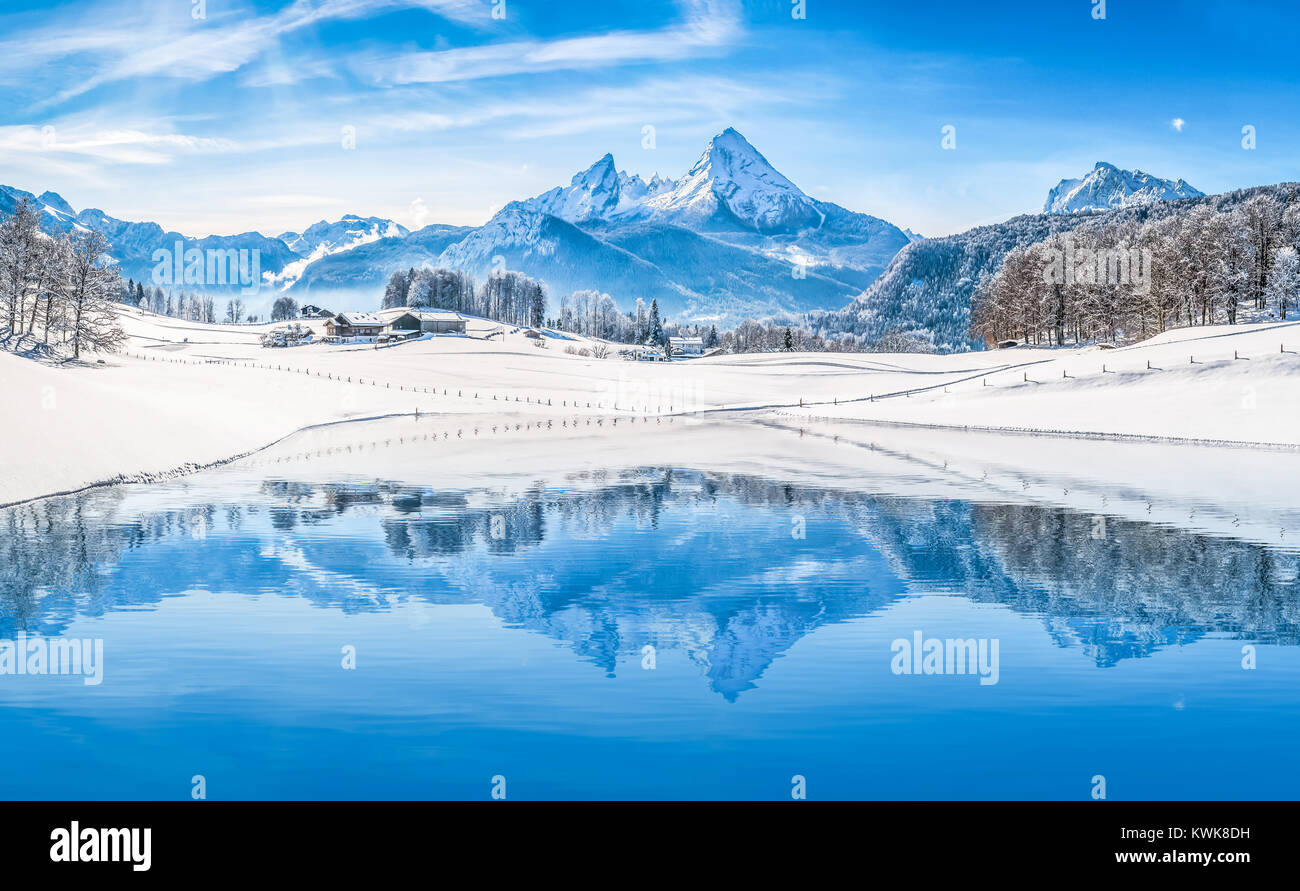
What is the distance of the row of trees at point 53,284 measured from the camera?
101 meters

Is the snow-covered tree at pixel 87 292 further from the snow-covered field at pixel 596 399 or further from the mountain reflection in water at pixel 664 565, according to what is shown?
the mountain reflection in water at pixel 664 565

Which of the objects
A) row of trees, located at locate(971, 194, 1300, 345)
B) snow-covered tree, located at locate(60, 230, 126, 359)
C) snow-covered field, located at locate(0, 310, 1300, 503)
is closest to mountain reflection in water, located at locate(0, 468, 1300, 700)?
snow-covered field, located at locate(0, 310, 1300, 503)

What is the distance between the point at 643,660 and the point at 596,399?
9606cm

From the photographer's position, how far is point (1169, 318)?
133875 mm

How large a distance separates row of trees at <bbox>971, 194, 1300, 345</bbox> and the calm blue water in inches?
4212

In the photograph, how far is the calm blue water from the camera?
13078mm

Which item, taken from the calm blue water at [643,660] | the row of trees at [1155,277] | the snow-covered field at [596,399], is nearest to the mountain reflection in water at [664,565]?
the calm blue water at [643,660]

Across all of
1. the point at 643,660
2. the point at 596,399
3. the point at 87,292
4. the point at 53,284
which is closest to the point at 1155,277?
the point at 596,399

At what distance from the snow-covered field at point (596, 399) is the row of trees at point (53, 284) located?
6.00 metres

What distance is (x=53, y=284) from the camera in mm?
101562

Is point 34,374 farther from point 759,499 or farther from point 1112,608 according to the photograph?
point 1112,608

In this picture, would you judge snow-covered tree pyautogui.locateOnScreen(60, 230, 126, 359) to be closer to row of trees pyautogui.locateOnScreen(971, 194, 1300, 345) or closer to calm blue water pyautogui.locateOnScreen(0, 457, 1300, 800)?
calm blue water pyautogui.locateOnScreen(0, 457, 1300, 800)

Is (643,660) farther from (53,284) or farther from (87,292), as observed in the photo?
(87,292)
